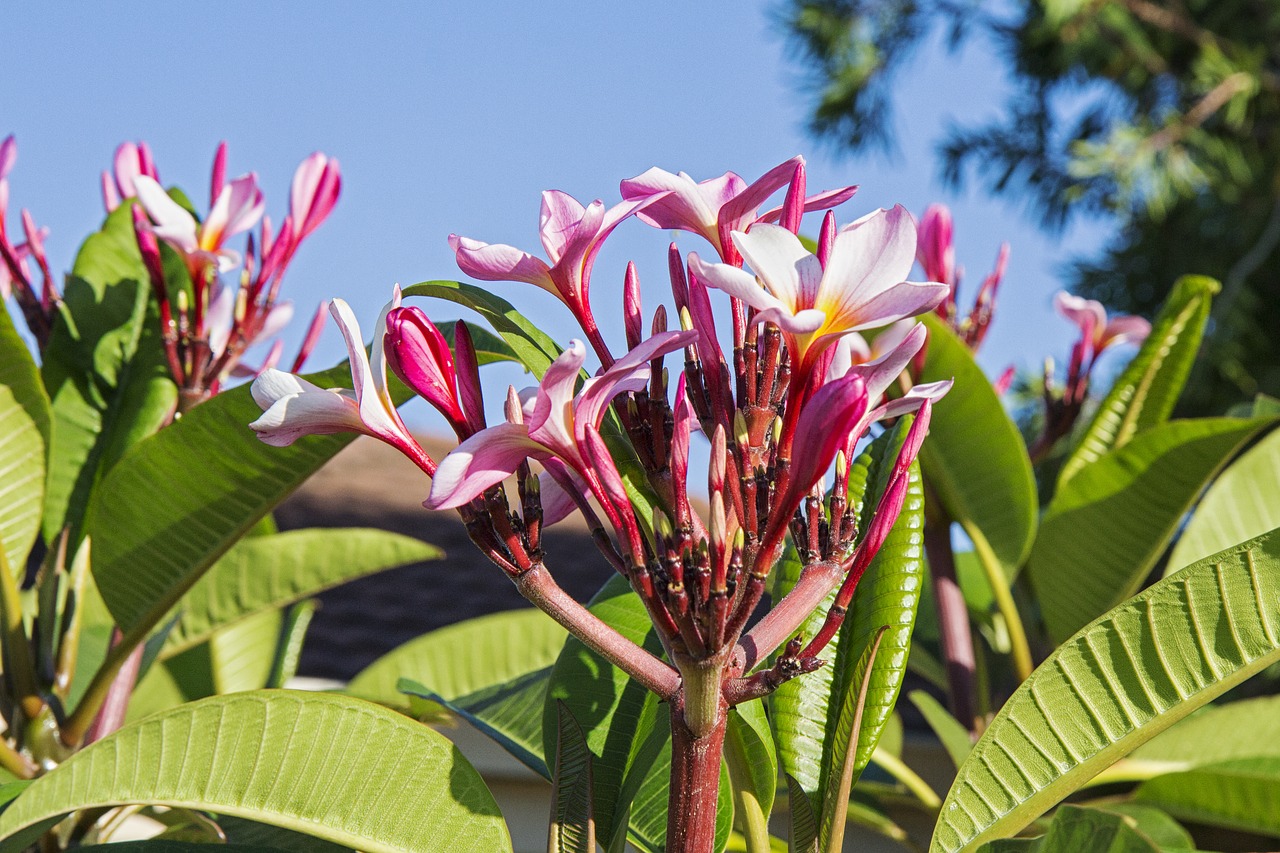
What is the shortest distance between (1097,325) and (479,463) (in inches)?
41.2

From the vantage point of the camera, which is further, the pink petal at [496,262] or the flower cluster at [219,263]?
the flower cluster at [219,263]

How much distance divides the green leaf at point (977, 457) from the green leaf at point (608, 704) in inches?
17.4

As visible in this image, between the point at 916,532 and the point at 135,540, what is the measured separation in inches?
24.4

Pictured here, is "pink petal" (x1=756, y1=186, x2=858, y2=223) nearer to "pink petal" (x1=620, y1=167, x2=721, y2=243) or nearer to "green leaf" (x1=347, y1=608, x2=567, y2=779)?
"pink petal" (x1=620, y1=167, x2=721, y2=243)

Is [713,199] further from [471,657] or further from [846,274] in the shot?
[471,657]

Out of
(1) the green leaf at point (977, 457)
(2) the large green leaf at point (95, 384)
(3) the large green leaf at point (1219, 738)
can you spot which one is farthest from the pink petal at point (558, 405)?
(3) the large green leaf at point (1219, 738)

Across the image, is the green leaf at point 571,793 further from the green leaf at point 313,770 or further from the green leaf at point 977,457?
the green leaf at point 977,457

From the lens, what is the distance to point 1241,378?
442 centimetres

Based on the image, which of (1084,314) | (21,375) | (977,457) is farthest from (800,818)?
(1084,314)

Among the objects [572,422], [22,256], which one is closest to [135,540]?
[22,256]

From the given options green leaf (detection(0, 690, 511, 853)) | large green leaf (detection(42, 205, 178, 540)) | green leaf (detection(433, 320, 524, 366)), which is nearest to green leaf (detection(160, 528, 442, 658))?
large green leaf (detection(42, 205, 178, 540))

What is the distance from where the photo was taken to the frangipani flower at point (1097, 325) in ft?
4.42

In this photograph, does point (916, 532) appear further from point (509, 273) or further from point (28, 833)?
point (28, 833)

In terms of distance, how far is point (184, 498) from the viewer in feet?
2.97
